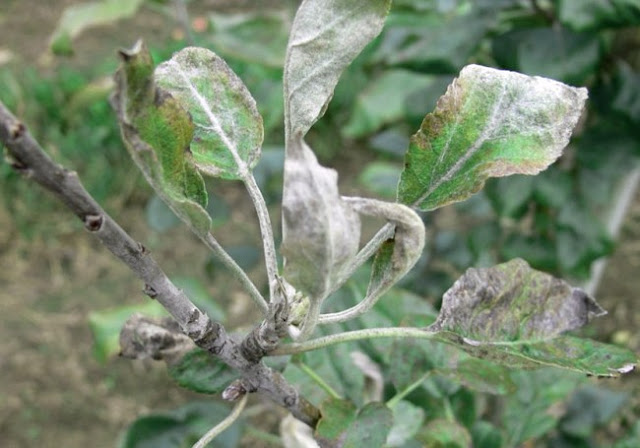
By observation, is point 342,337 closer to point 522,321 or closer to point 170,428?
point 522,321

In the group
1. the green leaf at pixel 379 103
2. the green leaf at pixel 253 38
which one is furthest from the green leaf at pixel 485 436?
the green leaf at pixel 379 103

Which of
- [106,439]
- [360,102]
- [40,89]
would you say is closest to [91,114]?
[40,89]

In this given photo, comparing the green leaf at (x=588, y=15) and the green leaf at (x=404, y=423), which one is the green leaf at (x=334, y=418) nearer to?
the green leaf at (x=404, y=423)

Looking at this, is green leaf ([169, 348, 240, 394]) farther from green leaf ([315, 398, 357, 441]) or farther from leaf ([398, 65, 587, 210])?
leaf ([398, 65, 587, 210])

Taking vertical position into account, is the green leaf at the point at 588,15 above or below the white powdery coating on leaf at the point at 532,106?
below

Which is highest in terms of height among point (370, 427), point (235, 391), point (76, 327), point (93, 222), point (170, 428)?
point (93, 222)

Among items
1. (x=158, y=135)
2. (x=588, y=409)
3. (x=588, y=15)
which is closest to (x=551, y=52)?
(x=588, y=15)

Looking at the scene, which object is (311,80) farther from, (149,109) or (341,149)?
(341,149)
